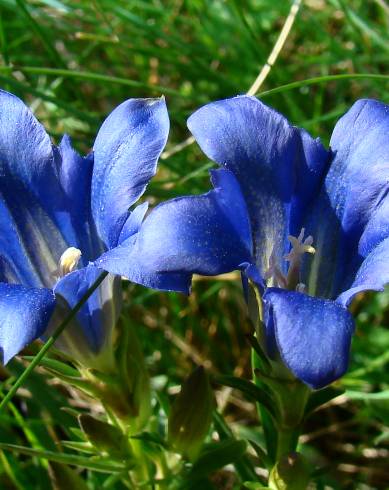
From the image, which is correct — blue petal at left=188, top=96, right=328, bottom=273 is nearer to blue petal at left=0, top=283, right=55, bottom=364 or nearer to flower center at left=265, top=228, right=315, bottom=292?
flower center at left=265, top=228, right=315, bottom=292

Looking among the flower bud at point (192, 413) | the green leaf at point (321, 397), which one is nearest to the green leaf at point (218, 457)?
the flower bud at point (192, 413)

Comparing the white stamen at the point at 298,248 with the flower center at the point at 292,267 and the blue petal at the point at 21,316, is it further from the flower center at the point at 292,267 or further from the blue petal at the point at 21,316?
the blue petal at the point at 21,316

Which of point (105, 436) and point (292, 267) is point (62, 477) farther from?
point (292, 267)

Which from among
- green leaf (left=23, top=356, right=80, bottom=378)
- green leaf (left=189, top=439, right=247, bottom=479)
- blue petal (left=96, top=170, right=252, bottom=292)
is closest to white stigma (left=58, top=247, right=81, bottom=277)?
green leaf (left=23, top=356, right=80, bottom=378)

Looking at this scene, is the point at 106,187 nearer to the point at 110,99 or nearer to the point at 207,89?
the point at 207,89

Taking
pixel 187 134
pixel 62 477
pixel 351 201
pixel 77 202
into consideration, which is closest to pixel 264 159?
pixel 351 201
